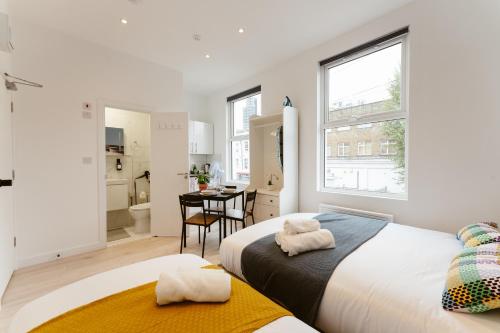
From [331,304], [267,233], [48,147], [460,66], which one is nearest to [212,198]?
[267,233]

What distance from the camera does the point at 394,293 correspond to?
1094 mm

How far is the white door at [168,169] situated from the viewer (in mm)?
3602

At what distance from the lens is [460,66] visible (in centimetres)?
206

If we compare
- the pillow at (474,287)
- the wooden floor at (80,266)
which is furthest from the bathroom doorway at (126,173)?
the pillow at (474,287)

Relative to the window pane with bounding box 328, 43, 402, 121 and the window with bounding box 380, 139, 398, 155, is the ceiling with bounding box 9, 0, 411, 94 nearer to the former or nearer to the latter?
the window pane with bounding box 328, 43, 402, 121

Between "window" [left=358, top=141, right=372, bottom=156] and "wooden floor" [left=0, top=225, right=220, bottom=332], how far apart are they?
2257 millimetres

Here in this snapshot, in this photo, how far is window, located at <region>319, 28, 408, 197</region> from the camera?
2.57 m

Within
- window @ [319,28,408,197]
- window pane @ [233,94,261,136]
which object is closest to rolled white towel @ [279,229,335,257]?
window @ [319,28,408,197]

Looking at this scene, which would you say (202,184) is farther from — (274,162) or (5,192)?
(5,192)

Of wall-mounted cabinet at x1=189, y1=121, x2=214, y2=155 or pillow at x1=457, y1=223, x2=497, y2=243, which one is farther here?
wall-mounted cabinet at x1=189, y1=121, x2=214, y2=155

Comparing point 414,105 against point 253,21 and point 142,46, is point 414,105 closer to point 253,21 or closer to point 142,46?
point 253,21

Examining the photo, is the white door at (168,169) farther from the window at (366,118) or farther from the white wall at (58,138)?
the window at (366,118)

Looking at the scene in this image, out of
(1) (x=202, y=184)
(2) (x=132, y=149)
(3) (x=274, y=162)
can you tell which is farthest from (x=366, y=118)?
(2) (x=132, y=149)

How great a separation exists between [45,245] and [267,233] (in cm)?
278
